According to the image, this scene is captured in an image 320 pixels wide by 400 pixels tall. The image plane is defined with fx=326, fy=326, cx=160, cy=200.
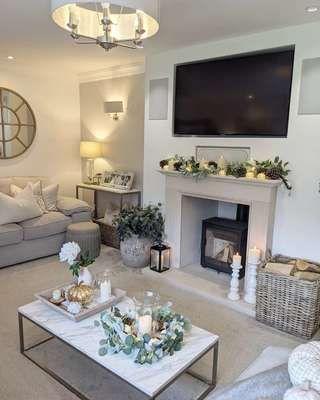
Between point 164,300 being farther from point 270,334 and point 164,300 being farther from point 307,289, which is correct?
point 307,289

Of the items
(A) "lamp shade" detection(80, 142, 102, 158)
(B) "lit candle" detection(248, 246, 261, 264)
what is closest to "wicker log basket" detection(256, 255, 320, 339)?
(B) "lit candle" detection(248, 246, 261, 264)

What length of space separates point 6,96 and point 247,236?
3790 mm

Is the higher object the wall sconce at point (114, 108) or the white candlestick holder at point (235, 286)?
the wall sconce at point (114, 108)

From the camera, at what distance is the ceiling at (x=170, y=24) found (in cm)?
240

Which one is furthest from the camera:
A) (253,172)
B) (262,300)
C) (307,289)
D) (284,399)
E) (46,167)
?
(46,167)

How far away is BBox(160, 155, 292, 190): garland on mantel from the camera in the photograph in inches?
115

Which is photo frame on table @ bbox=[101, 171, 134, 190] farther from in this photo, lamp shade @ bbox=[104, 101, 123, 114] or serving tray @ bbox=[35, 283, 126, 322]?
serving tray @ bbox=[35, 283, 126, 322]

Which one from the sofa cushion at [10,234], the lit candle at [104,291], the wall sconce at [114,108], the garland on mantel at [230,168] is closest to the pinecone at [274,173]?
the garland on mantel at [230,168]

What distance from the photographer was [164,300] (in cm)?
314

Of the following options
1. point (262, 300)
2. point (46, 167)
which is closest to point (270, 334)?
point (262, 300)

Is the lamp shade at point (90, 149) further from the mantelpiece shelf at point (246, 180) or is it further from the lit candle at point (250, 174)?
the lit candle at point (250, 174)

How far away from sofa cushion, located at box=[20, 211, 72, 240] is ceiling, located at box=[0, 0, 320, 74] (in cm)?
198

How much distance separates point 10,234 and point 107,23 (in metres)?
2.81

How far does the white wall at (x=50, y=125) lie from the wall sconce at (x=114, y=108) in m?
0.93
